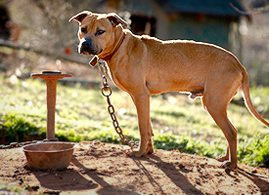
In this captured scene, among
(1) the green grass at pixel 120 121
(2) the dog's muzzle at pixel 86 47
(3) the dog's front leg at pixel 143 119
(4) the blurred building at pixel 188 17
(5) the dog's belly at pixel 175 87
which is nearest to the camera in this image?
(2) the dog's muzzle at pixel 86 47

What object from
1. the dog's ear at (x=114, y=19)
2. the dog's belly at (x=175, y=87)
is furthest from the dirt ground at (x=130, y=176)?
the dog's ear at (x=114, y=19)

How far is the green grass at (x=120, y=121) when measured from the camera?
5848mm

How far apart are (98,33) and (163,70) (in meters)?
1.10

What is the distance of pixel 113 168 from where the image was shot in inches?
157

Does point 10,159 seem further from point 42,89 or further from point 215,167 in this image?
point 42,89

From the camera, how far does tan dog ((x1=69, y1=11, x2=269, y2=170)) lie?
4.35 meters

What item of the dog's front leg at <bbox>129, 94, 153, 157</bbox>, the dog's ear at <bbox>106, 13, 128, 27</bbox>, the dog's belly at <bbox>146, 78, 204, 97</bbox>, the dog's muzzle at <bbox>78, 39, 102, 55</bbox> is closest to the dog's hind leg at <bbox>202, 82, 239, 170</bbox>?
the dog's belly at <bbox>146, 78, 204, 97</bbox>

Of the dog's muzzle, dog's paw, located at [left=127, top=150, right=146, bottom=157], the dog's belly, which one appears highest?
the dog's muzzle

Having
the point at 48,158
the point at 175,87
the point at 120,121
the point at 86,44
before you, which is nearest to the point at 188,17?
the point at 120,121

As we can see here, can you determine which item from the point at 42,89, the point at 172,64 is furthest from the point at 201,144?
the point at 42,89

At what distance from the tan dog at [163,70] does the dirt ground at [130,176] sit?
32 cm

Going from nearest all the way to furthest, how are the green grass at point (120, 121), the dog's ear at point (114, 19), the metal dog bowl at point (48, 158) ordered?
the metal dog bowl at point (48, 158) < the dog's ear at point (114, 19) < the green grass at point (120, 121)

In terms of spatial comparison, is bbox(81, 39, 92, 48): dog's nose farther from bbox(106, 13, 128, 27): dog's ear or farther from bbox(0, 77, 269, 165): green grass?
bbox(0, 77, 269, 165): green grass

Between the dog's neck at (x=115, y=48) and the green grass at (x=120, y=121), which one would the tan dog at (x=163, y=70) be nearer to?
the dog's neck at (x=115, y=48)
